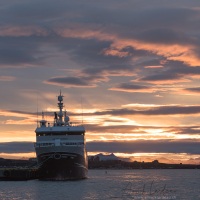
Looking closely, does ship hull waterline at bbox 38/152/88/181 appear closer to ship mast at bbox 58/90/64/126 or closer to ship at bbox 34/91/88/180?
ship at bbox 34/91/88/180

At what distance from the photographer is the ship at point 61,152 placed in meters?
109

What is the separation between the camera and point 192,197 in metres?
84.7

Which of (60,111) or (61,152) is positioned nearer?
(61,152)

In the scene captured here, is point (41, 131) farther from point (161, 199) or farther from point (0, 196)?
point (161, 199)

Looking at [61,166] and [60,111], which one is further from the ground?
[60,111]

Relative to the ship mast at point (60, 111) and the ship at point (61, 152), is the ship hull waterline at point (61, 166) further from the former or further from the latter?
the ship mast at point (60, 111)

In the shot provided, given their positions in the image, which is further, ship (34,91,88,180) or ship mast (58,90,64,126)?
ship mast (58,90,64,126)

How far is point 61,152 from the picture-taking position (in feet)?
357

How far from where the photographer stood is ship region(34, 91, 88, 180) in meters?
109

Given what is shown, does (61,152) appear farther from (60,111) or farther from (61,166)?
(60,111)

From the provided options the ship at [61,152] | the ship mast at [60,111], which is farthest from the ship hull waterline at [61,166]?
the ship mast at [60,111]

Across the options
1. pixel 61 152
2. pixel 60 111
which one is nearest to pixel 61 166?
pixel 61 152

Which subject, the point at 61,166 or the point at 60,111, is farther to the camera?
the point at 60,111

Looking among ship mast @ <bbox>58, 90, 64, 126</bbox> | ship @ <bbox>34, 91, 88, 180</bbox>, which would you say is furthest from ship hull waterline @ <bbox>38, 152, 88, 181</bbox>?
ship mast @ <bbox>58, 90, 64, 126</bbox>
